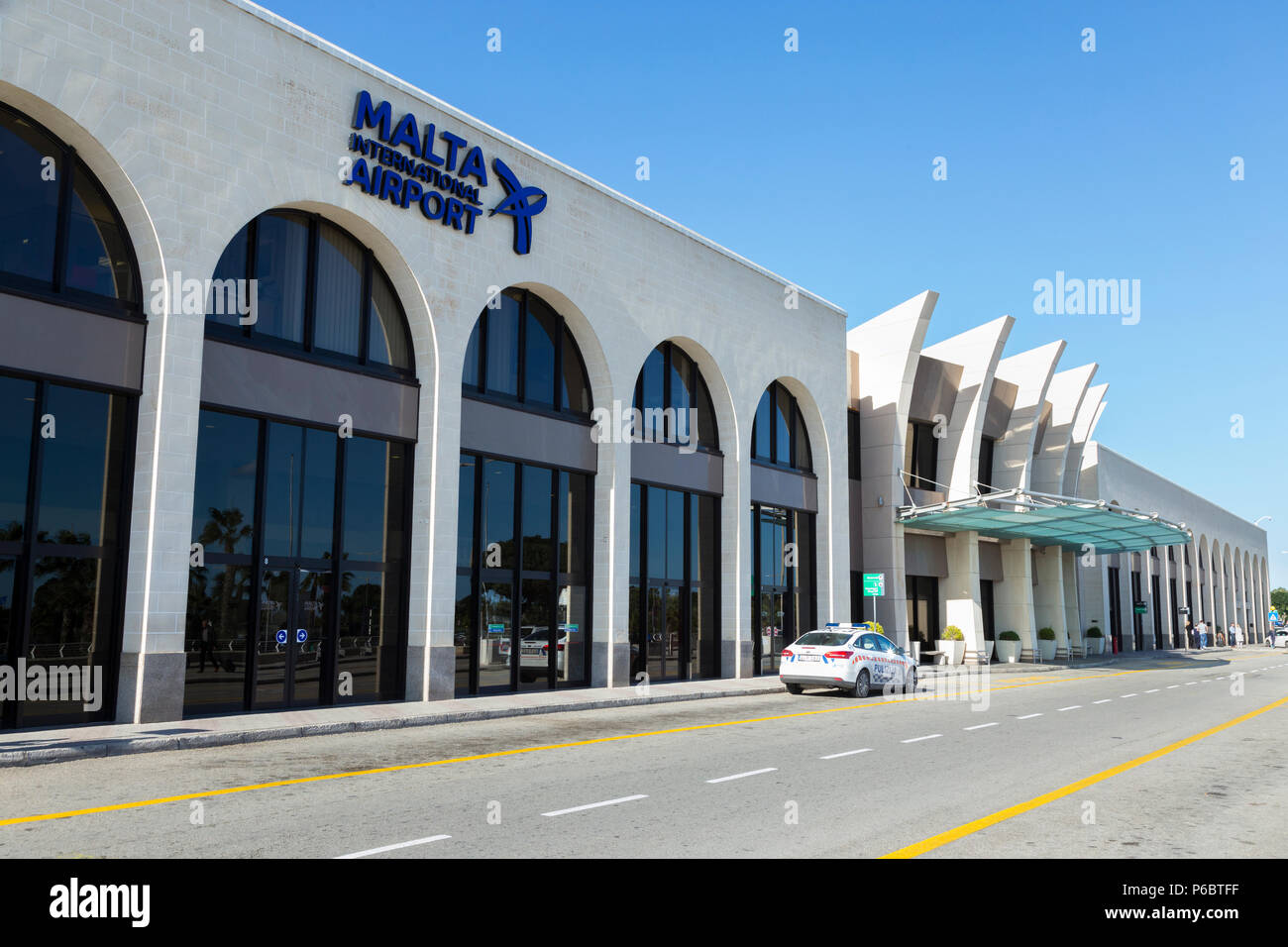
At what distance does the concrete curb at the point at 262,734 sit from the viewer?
11.6m

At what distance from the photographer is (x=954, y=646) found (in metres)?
37.5

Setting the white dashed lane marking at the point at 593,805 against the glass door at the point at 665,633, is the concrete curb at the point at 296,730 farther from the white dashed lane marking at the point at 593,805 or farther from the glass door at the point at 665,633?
the white dashed lane marking at the point at 593,805

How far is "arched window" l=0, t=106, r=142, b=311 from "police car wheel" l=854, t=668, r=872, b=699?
1645 cm

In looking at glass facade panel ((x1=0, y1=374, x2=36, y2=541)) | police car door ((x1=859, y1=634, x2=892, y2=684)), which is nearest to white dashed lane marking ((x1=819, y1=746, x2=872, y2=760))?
police car door ((x1=859, y1=634, x2=892, y2=684))

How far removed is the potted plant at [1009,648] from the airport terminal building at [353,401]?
1340 centimetres

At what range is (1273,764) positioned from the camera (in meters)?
12.2

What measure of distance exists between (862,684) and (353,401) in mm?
12985

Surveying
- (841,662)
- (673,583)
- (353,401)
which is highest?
(353,401)

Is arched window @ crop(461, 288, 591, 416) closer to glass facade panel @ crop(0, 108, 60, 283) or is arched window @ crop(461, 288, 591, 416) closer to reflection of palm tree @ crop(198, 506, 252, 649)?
reflection of palm tree @ crop(198, 506, 252, 649)

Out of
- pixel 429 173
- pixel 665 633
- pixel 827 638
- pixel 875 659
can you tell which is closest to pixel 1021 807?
pixel 827 638

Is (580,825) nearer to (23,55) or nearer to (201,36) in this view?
(23,55)

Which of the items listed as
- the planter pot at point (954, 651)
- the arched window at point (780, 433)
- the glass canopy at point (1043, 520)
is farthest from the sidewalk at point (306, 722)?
the planter pot at point (954, 651)

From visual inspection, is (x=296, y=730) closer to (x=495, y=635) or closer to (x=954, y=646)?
(x=495, y=635)

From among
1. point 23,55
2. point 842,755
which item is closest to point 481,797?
point 842,755
